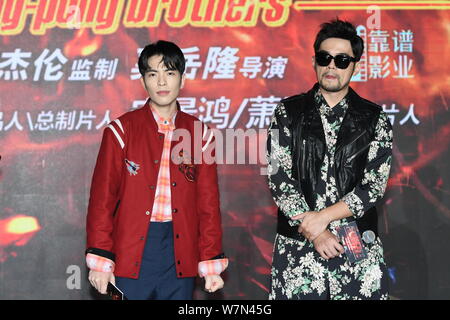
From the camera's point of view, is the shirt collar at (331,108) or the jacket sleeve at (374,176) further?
the shirt collar at (331,108)

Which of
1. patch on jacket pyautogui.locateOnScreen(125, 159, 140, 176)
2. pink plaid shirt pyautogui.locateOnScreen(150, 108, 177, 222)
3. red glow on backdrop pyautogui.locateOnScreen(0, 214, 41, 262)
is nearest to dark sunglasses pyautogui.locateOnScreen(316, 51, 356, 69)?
pink plaid shirt pyautogui.locateOnScreen(150, 108, 177, 222)

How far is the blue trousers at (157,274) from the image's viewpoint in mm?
3074

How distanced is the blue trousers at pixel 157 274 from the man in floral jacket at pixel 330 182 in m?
0.46

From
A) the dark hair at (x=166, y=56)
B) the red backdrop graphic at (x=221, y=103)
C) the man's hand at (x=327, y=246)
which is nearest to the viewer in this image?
the man's hand at (x=327, y=246)

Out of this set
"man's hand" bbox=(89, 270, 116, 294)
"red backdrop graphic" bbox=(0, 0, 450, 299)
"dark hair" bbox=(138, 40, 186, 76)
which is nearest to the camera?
"man's hand" bbox=(89, 270, 116, 294)

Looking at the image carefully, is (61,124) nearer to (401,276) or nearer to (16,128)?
(16,128)

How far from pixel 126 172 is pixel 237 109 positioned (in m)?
1.95

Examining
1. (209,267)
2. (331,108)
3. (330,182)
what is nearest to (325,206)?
(330,182)

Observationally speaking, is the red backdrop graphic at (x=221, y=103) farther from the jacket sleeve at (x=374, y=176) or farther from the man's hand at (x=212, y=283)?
the man's hand at (x=212, y=283)

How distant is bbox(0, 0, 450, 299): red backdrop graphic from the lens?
16.2 ft

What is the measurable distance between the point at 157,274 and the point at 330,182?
0.85 meters

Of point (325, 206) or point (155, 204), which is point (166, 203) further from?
point (325, 206)

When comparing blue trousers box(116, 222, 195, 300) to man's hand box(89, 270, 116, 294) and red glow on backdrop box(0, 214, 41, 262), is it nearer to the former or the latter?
man's hand box(89, 270, 116, 294)

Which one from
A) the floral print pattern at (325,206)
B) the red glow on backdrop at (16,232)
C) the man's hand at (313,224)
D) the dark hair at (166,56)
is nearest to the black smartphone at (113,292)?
the floral print pattern at (325,206)
